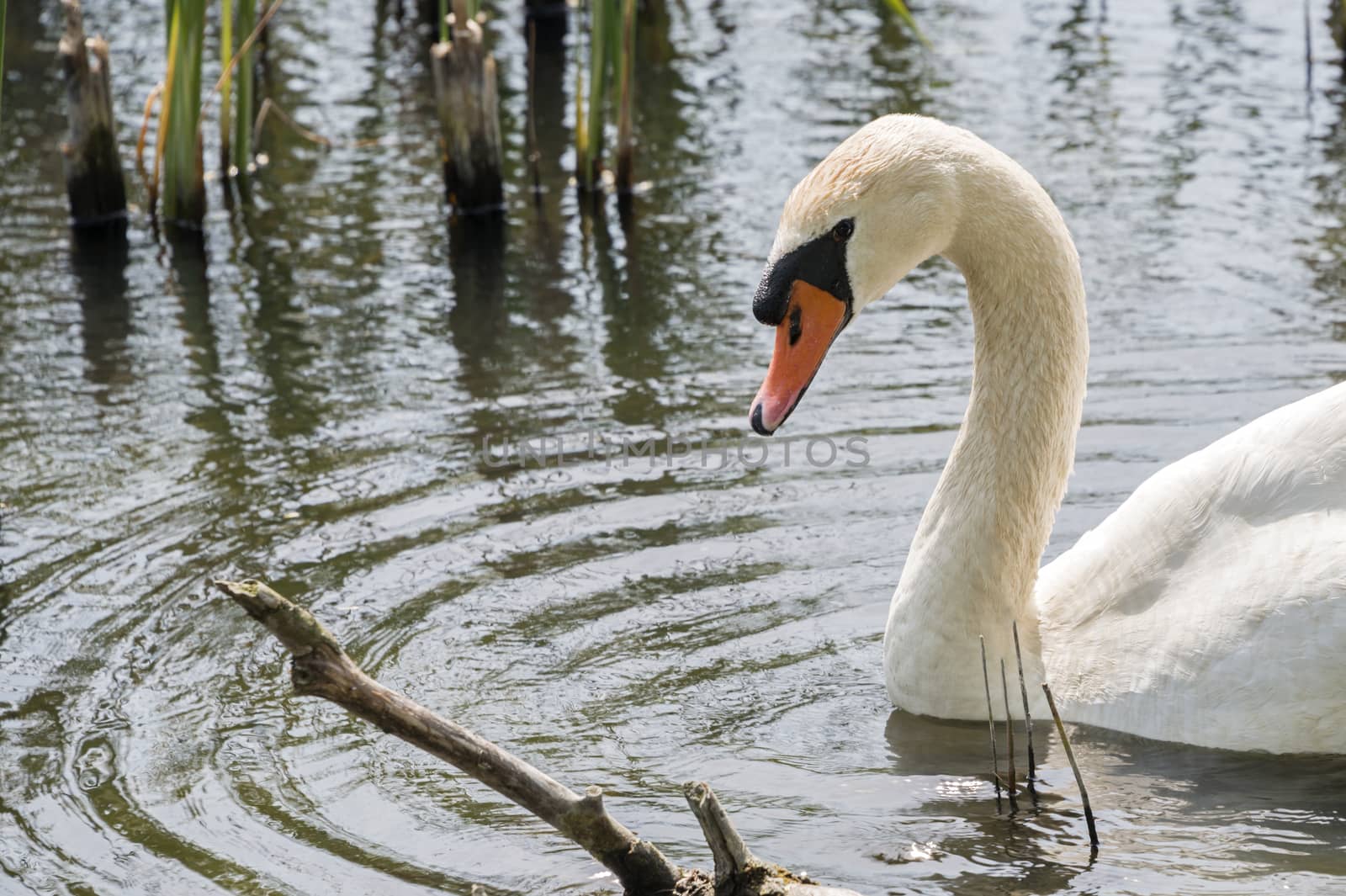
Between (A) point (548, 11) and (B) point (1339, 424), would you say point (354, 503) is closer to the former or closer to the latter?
(B) point (1339, 424)

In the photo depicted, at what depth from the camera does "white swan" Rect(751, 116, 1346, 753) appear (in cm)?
523

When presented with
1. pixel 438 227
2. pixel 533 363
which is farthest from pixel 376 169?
pixel 533 363

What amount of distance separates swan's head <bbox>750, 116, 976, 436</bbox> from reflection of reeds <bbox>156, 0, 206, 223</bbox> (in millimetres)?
6237

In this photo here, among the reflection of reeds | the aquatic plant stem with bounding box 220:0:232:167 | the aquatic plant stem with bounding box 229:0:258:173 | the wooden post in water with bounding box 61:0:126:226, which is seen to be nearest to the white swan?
the reflection of reeds

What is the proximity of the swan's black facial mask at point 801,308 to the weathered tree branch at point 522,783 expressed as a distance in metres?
1.49

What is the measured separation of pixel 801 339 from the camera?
5355 mm

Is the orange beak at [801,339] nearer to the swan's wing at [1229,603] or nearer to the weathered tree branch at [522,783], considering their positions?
the swan's wing at [1229,603]

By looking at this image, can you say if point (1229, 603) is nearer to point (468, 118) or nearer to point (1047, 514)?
point (1047, 514)

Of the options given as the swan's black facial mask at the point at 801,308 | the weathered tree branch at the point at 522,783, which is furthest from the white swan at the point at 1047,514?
the weathered tree branch at the point at 522,783

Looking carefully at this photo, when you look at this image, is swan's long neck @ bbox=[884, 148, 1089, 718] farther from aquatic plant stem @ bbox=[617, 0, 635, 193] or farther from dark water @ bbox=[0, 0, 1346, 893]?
aquatic plant stem @ bbox=[617, 0, 635, 193]

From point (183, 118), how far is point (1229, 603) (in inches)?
314

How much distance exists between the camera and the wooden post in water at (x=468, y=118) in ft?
37.6

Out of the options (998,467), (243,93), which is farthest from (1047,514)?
(243,93)

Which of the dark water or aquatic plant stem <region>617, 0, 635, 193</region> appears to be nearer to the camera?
the dark water
